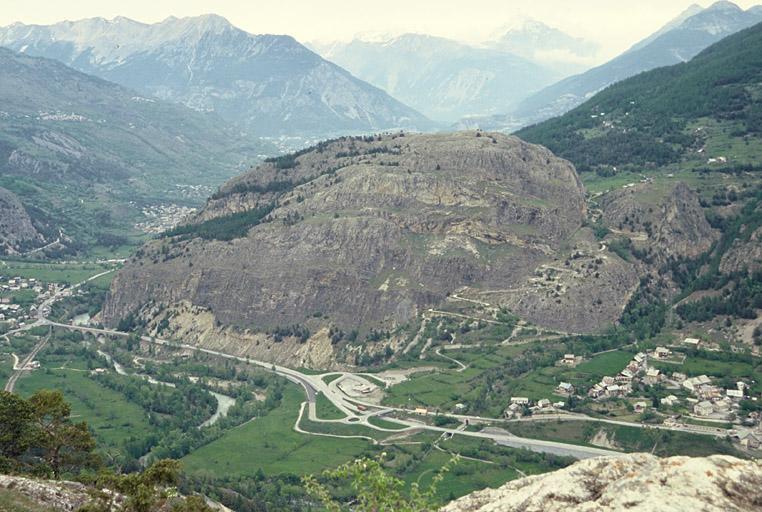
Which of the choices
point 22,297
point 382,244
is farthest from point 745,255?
point 22,297

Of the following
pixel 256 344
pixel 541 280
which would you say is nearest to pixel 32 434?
pixel 256 344

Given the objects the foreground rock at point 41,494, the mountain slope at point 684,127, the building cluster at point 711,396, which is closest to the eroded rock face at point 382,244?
Result: the mountain slope at point 684,127

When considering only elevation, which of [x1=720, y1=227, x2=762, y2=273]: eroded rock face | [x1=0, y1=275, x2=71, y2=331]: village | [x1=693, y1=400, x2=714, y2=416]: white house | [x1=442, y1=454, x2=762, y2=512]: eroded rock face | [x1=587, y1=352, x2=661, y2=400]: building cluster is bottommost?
[x1=693, y1=400, x2=714, y2=416]: white house

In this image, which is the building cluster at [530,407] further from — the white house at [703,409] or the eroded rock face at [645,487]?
the eroded rock face at [645,487]

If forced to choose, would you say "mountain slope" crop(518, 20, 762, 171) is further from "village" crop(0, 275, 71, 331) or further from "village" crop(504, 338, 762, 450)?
"village" crop(0, 275, 71, 331)

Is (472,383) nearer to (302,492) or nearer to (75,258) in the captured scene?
(302,492)

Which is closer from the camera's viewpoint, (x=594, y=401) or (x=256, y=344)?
(x=594, y=401)

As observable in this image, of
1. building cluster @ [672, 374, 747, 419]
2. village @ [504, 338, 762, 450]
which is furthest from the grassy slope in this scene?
building cluster @ [672, 374, 747, 419]
